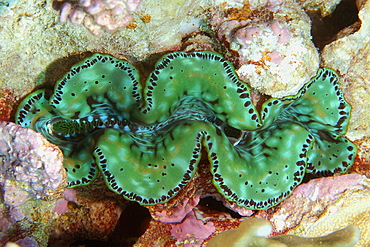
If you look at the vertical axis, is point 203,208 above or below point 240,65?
below

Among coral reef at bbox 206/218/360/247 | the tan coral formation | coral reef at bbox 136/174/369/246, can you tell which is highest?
the tan coral formation

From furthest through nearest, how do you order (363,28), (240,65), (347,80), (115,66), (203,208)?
(203,208) < (347,80) < (363,28) < (115,66) < (240,65)

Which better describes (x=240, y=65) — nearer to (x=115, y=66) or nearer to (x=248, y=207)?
(x=115, y=66)

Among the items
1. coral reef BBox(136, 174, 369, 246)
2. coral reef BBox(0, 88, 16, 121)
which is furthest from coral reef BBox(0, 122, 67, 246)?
coral reef BBox(136, 174, 369, 246)

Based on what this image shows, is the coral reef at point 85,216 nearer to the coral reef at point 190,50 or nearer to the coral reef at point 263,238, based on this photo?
the coral reef at point 190,50

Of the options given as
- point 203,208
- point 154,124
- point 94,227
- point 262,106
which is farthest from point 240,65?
point 94,227

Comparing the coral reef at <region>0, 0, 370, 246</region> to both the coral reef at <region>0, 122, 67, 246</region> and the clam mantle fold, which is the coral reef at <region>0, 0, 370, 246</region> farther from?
the clam mantle fold

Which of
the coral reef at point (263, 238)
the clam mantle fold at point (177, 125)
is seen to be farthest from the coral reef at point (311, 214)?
the coral reef at point (263, 238)

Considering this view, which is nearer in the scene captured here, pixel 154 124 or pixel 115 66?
pixel 115 66
